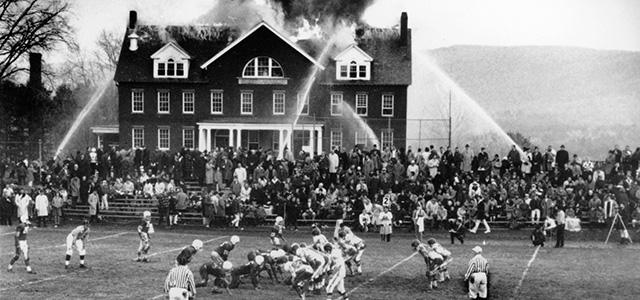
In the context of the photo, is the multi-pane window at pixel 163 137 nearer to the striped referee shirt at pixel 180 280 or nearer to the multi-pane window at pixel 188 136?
the multi-pane window at pixel 188 136

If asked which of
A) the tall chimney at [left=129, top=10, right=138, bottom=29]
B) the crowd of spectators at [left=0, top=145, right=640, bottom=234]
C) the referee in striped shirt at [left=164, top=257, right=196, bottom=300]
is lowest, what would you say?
the referee in striped shirt at [left=164, top=257, right=196, bottom=300]

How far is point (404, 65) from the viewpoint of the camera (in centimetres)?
6259

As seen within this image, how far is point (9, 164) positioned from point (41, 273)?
3127 centimetres

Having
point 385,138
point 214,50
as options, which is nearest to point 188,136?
point 214,50

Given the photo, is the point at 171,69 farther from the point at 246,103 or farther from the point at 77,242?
the point at 77,242

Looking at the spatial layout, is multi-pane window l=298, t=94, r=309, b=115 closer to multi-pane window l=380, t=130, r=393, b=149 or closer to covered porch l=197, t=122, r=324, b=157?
covered porch l=197, t=122, r=324, b=157

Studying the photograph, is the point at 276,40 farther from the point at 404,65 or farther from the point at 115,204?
the point at 115,204

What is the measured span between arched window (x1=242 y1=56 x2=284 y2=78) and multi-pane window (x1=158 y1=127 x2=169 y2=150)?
24.2 feet

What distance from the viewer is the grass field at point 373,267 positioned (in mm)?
25344

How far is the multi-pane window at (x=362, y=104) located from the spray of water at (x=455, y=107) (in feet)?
80.2

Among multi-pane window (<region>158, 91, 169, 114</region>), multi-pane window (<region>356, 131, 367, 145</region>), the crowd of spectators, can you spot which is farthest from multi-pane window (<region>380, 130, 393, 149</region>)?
multi-pane window (<region>158, 91, 169, 114</region>)

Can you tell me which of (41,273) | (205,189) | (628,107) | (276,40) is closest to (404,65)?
(276,40)

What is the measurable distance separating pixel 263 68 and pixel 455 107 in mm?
36249

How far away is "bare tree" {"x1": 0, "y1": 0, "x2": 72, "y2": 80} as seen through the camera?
46938 mm
